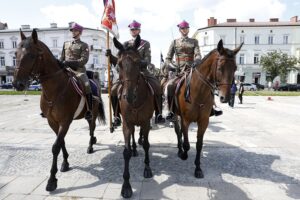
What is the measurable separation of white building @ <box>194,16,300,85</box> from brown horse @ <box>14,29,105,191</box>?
60.2 m

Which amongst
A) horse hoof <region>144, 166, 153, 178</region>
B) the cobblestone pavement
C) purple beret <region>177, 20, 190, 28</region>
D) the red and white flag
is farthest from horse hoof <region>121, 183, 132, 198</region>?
the red and white flag

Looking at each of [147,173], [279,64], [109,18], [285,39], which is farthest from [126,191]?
[285,39]

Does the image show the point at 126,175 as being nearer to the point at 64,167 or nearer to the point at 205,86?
the point at 64,167

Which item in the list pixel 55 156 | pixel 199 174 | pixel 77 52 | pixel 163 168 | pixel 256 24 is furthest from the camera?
pixel 256 24

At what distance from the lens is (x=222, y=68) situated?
4.66 meters

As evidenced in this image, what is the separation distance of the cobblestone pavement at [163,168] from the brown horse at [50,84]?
0.55 meters

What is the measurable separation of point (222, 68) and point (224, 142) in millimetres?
4035

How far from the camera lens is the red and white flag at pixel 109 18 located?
8117 mm

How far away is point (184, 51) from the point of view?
6562mm

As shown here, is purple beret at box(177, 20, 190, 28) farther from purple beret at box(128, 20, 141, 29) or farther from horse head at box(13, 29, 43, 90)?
horse head at box(13, 29, 43, 90)

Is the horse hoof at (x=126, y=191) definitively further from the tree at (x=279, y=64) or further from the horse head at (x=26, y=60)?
the tree at (x=279, y=64)

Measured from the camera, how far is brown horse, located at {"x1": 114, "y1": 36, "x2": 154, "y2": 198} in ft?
13.7

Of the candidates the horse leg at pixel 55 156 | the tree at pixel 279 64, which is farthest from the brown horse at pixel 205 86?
the tree at pixel 279 64

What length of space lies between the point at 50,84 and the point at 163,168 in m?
3.06
